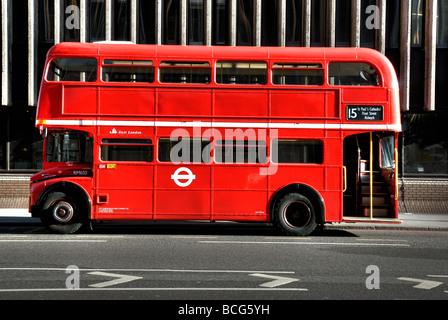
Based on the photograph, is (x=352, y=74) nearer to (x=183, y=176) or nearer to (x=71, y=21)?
(x=183, y=176)

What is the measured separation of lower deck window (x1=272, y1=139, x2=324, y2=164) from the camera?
12.7 metres

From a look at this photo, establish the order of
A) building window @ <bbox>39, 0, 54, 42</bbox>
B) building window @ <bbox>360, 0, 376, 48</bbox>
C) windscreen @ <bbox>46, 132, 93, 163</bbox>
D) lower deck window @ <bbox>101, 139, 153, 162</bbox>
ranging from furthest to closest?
building window @ <bbox>39, 0, 54, 42</bbox> < building window @ <bbox>360, 0, 376, 48</bbox> < windscreen @ <bbox>46, 132, 93, 163</bbox> < lower deck window @ <bbox>101, 139, 153, 162</bbox>

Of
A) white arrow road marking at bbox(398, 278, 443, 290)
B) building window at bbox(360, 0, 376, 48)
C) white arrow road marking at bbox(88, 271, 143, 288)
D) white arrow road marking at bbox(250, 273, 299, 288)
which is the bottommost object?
white arrow road marking at bbox(398, 278, 443, 290)

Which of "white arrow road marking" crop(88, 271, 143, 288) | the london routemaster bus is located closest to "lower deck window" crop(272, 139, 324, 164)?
the london routemaster bus

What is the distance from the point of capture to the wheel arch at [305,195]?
1264 cm

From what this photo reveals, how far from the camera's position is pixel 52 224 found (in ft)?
41.8

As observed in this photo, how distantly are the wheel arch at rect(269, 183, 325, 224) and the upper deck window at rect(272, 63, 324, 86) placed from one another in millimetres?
2333

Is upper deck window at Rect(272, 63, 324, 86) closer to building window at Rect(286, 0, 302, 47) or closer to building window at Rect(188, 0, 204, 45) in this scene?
building window at Rect(286, 0, 302, 47)

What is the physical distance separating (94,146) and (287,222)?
15.3 ft

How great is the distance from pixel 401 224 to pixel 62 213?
8.82 m

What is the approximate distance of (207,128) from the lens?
1265 cm

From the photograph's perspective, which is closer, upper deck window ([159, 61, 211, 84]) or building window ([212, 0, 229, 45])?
upper deck window ([159, 61, 211, 84])
